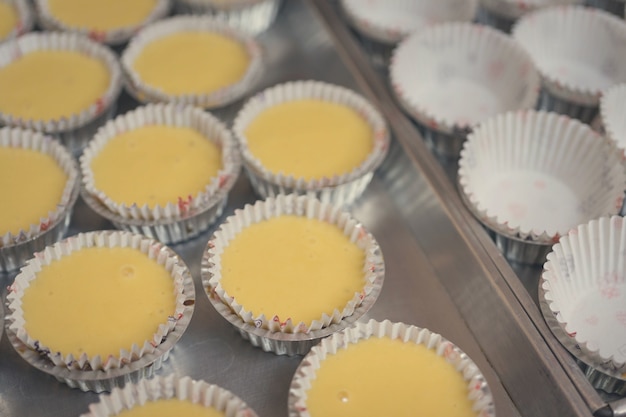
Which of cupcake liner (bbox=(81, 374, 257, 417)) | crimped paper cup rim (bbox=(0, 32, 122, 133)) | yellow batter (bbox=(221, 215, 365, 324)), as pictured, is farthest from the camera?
crimped paper cup rim (bbox=(0, 32, 122, 133))

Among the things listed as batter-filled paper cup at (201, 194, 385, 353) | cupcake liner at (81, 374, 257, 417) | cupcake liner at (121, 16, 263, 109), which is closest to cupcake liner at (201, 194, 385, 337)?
batter-filled paper cup at (201, 194, 385, 353)

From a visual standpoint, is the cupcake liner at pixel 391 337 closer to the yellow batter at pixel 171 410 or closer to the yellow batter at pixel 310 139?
the yellow batter at pixel 171 410

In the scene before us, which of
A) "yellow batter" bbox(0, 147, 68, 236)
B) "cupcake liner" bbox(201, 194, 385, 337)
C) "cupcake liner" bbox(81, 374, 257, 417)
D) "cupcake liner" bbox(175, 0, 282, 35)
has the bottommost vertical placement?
"cupcake liner" bbox(81, 374, 257, 417)

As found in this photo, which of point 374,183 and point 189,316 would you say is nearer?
point 189,316

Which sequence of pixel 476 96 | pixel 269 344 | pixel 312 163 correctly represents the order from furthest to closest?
pixel 476 96, pixel 312 163, pixel 269 344

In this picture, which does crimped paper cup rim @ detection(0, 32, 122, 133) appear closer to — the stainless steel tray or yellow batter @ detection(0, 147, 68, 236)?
yellow batter @ detection(0, 147, 68, 236)

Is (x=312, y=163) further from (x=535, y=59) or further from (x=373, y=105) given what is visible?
(x=535, y=59)

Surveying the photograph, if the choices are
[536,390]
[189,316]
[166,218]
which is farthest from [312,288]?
[536,390]
